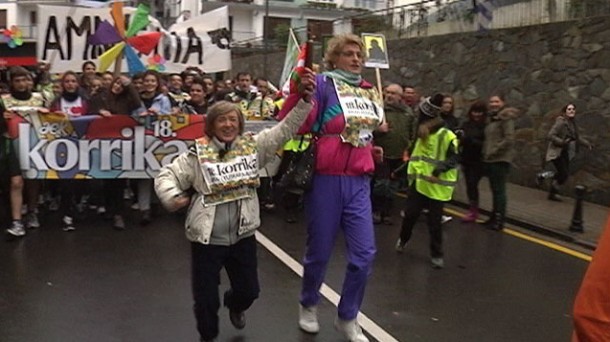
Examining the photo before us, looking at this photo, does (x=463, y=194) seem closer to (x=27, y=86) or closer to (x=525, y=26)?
(x=525, y=26)

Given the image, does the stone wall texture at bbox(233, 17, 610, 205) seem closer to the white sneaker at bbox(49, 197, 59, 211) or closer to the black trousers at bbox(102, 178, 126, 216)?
the black trousers at bbox(102, 178, 126, 216)

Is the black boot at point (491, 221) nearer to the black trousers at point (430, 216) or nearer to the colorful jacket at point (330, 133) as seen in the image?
the black trousers at point (430, 216)

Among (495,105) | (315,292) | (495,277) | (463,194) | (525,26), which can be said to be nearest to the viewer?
(315,292)

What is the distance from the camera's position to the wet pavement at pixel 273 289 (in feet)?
17.6

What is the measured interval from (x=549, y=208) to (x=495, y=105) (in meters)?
2.11

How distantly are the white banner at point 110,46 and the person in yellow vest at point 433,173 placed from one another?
4.84 m

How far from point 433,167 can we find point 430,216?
0.50 metres

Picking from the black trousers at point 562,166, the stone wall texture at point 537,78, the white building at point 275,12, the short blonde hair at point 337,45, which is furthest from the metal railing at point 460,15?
the white building at point 275,12

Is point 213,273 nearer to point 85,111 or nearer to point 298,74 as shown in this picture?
point 298,74

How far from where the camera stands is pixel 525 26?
13398 mm

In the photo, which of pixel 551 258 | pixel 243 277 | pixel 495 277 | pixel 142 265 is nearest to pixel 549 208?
pixel 551 258

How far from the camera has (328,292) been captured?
6.37m

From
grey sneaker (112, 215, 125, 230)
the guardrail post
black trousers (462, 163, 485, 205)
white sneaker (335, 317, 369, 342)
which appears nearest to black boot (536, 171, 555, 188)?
black trousers (462, 163, 485, 205)

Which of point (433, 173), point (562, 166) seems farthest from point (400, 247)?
point (562, 166)
